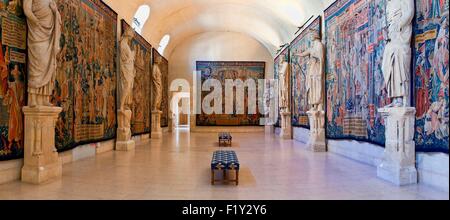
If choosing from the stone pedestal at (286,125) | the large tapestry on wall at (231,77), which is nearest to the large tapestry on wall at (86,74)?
the stone pedestal at (286,125)

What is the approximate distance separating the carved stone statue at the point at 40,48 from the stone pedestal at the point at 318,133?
916cm

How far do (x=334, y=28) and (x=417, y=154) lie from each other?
610 centimetres

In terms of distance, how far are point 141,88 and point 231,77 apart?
1015cm

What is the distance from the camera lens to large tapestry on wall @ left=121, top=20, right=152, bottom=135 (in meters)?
15.4

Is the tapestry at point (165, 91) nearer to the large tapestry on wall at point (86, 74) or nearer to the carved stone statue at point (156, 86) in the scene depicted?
the carved stone statue at point (156, 86)

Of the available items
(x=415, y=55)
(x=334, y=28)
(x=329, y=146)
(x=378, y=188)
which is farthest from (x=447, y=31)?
(x=329, y=146)

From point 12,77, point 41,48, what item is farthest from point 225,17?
point 12,77

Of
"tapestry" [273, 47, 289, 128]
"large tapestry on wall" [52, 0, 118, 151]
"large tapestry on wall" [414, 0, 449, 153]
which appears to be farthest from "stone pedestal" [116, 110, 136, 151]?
"tapestry" [273, 47, 289, 128]

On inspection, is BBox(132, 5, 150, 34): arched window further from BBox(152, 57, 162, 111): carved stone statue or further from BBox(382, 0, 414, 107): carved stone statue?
BBox(382, 0, 414, 107): carved stone statue

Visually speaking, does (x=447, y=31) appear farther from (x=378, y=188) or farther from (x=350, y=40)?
(x=350, y=40)

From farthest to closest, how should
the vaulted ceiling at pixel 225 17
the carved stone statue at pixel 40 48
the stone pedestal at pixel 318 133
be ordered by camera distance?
the vaulted ceiling at pixel 225 17, the stone pedestal at pixel 318 133, the carved stone statue at pixel 40 48

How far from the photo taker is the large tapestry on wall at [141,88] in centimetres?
1543

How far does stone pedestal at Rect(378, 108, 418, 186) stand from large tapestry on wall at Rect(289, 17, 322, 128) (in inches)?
306

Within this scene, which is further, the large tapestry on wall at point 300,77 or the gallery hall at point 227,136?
the large tapestry on wall at point 300,77
